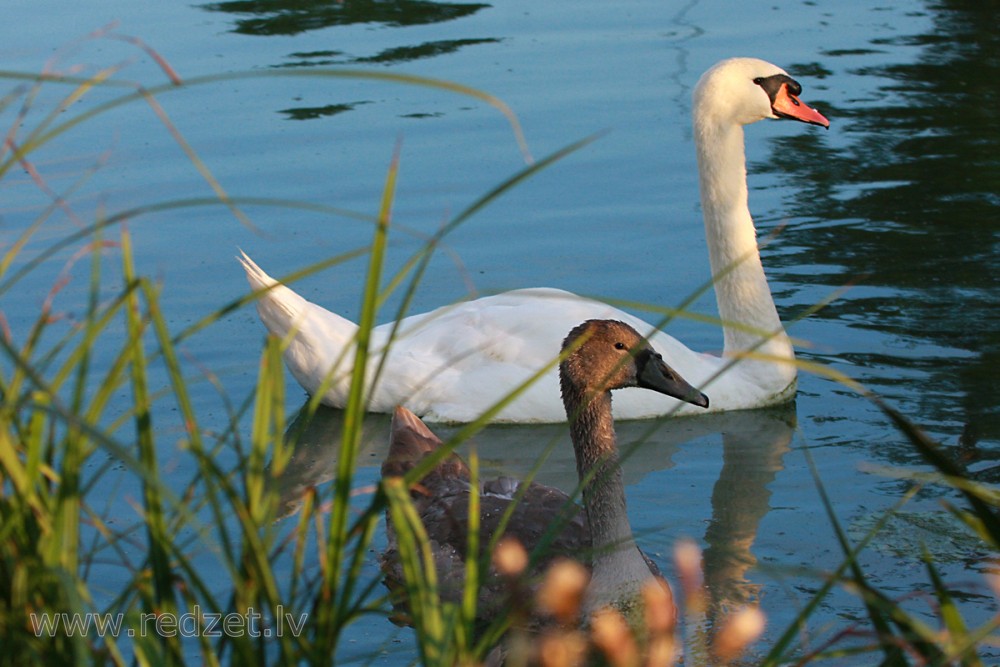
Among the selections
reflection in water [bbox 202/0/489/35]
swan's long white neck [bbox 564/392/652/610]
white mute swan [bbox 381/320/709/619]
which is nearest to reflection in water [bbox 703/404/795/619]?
white mute swan [bbox 381/320/709/619]

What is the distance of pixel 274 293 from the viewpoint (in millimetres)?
6477

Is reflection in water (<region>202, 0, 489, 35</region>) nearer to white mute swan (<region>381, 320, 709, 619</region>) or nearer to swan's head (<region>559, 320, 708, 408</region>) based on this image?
white mute swan (<region>381, 320, 709, 619</region>)

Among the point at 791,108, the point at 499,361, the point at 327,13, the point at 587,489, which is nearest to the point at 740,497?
the point at 499,361

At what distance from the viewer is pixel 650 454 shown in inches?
259

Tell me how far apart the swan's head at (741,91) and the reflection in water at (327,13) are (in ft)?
20.5

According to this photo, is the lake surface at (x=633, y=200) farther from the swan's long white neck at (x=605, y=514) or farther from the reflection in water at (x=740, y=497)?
the swan's long white neck at (x=605, y=514)

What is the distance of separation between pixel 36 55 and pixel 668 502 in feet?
25.8

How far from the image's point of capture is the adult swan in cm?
673

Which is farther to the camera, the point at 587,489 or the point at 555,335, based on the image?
the point at 555,335

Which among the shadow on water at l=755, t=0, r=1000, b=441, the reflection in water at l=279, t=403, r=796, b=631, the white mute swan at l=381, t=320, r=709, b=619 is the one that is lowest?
the reflection in water at l=279, t=403, r=796, b=631

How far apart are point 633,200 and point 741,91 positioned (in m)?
2.13

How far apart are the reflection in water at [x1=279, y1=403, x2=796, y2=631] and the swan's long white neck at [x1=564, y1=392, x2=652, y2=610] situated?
2.00 ft

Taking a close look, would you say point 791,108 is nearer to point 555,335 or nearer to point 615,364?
point 555,335

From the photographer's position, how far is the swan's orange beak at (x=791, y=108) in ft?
23.7
